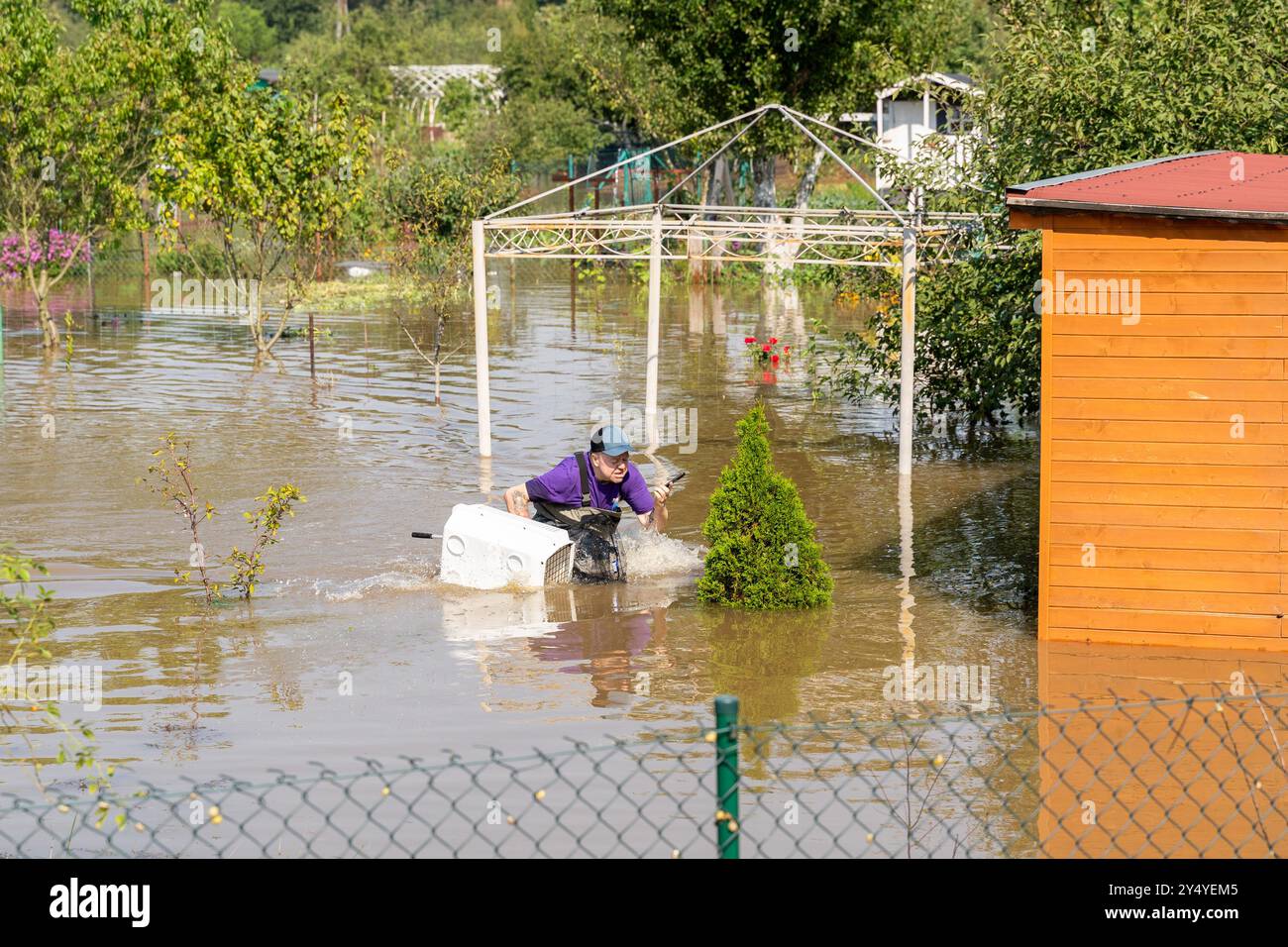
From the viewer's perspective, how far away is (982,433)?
18531mm

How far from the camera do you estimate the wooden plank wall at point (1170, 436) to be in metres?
9.21

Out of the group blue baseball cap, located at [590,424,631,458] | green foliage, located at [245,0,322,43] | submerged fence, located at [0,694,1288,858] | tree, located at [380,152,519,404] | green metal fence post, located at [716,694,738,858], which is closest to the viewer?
green metal fence post, located at [716,694,738,858]

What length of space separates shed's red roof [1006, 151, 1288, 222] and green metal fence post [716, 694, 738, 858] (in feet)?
19.6

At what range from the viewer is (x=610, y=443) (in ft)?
36.0

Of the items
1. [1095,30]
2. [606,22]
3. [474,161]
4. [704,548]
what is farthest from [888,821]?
[606,22]

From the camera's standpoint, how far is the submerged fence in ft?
20.7

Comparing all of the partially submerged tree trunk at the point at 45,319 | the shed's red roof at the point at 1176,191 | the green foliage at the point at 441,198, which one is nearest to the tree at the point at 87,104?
the partially submerged tree trunk at the point at 45,319

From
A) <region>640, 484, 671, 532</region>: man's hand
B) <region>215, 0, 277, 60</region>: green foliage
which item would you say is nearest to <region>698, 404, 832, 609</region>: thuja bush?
<region>640, 484, 671, 532</region>: man's hand

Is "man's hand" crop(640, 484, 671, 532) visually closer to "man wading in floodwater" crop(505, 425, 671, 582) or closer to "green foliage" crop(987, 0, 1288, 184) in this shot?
"man wading in floodwater" crop(505, 425, 671, 582)

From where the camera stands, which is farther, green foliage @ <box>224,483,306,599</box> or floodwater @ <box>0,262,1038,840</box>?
green foliage @ <box>224,483,306,599</box>

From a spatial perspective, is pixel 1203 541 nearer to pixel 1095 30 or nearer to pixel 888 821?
pixel 888 821

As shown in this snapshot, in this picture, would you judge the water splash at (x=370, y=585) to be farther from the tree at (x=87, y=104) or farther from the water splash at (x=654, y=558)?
the tree at (x=87, y=104)

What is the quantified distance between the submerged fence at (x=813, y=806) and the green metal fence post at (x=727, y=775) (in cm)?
172

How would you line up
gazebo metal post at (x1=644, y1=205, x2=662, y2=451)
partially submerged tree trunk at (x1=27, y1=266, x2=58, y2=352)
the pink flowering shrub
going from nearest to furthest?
1. gazebo metal post at (x1=644, y1=205, x2=662, y2=451)
2. partially submerged tree trunk at (x1=27, y1=266, x2=58, y2=352)
3. the pink flowering shrub
